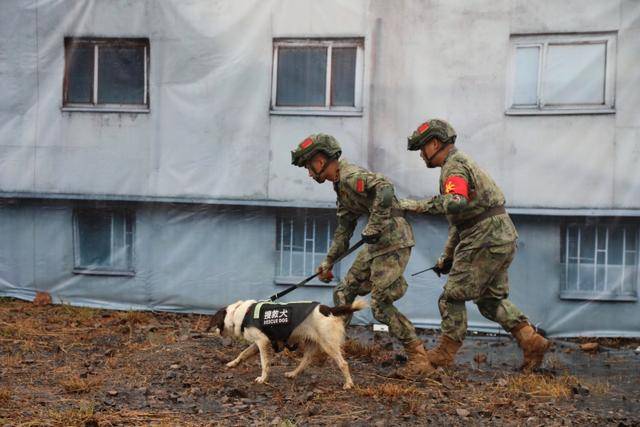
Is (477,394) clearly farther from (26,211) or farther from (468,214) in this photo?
(26,211)

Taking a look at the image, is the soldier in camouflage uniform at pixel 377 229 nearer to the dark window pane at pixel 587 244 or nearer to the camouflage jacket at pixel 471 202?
the camouflage jacket at pixel 471 202

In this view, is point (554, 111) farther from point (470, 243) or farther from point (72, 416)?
point (72, 416)

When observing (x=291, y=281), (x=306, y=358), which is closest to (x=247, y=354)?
(x=306, y=358)

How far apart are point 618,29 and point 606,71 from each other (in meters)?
0.48

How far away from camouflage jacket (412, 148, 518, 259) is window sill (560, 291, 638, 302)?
3009 millimetres

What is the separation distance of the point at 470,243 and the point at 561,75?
11.9 ft

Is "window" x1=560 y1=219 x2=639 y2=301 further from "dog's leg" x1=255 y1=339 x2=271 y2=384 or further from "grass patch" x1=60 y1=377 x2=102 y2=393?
"grass patch" x1=60 y1=377 x2=102 y2=393

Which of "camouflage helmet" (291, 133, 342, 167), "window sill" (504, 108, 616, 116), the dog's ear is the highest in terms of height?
"window sill" (504, 108, 616, 116)

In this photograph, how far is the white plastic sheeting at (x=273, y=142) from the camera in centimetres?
913

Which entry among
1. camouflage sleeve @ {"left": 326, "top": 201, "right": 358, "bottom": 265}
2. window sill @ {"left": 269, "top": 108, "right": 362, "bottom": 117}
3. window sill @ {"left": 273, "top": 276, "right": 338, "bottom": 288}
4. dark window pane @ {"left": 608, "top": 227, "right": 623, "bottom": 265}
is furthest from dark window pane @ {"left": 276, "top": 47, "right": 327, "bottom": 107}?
dark window pane @ {"left": 608, "top": 227, "right": 623, "bottom": 265}

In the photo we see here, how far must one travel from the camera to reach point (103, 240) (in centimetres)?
1020

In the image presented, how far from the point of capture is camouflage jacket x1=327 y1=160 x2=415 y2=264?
20.7 feet

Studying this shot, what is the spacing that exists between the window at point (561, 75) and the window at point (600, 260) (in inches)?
54.2

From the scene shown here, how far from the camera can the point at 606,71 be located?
9102 mm
